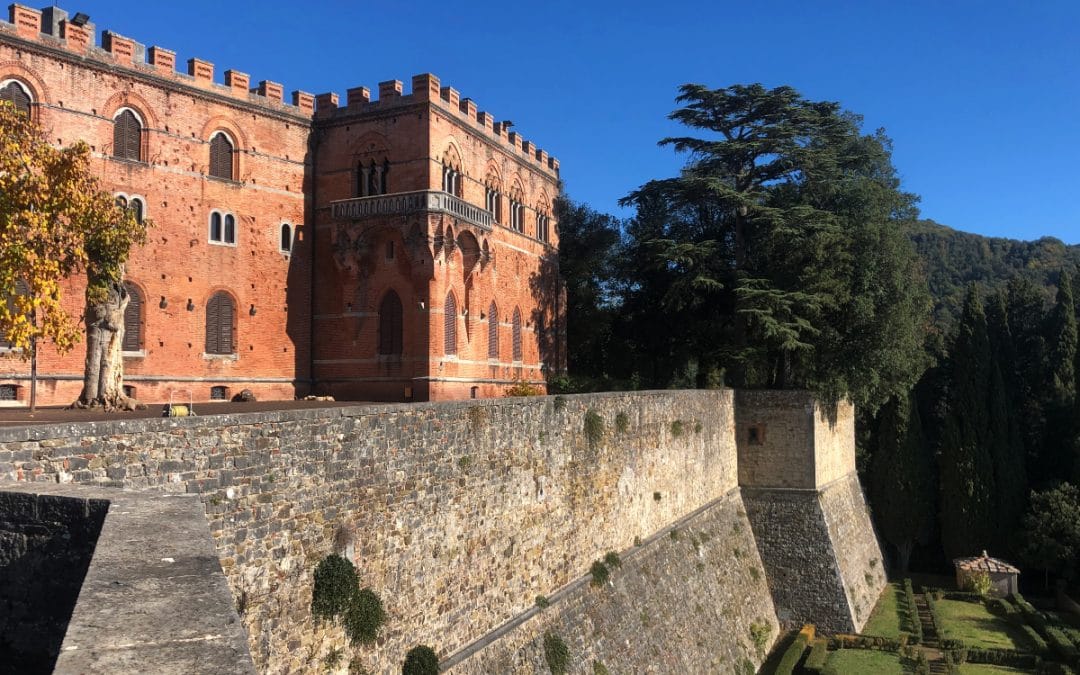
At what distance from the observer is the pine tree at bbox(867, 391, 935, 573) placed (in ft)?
124

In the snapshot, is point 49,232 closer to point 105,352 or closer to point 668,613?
point 105,352

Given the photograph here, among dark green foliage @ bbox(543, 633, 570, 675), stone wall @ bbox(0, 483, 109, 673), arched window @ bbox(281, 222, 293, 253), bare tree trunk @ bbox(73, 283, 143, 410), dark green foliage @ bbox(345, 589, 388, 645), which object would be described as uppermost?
arched window @ bbox(281, 222, 293, 253)

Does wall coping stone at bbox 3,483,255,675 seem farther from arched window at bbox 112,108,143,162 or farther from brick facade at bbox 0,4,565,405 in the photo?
arched window at bbox 112,108,143,162

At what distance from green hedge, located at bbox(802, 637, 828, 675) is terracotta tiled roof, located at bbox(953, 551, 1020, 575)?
39.8ft

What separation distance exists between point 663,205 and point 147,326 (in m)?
19.3

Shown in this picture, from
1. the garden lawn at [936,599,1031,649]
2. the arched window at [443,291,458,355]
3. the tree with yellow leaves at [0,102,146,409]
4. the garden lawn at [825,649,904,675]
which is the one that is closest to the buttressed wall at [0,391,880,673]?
the garden lawn at [825,649,904,675]

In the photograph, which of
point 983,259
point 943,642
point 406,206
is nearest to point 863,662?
point 943,642

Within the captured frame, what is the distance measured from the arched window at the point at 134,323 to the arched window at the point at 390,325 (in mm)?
7334

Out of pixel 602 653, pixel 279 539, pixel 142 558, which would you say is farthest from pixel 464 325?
pixel 142 558

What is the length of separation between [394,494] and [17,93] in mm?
17784

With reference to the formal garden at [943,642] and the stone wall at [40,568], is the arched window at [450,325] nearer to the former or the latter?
the formal garden at [943,642]

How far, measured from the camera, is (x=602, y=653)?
50.9 ft

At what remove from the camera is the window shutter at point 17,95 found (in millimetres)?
21141

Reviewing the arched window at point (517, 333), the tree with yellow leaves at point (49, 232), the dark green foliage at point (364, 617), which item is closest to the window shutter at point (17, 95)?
the tree with yellow leaves at point (49, 232)
